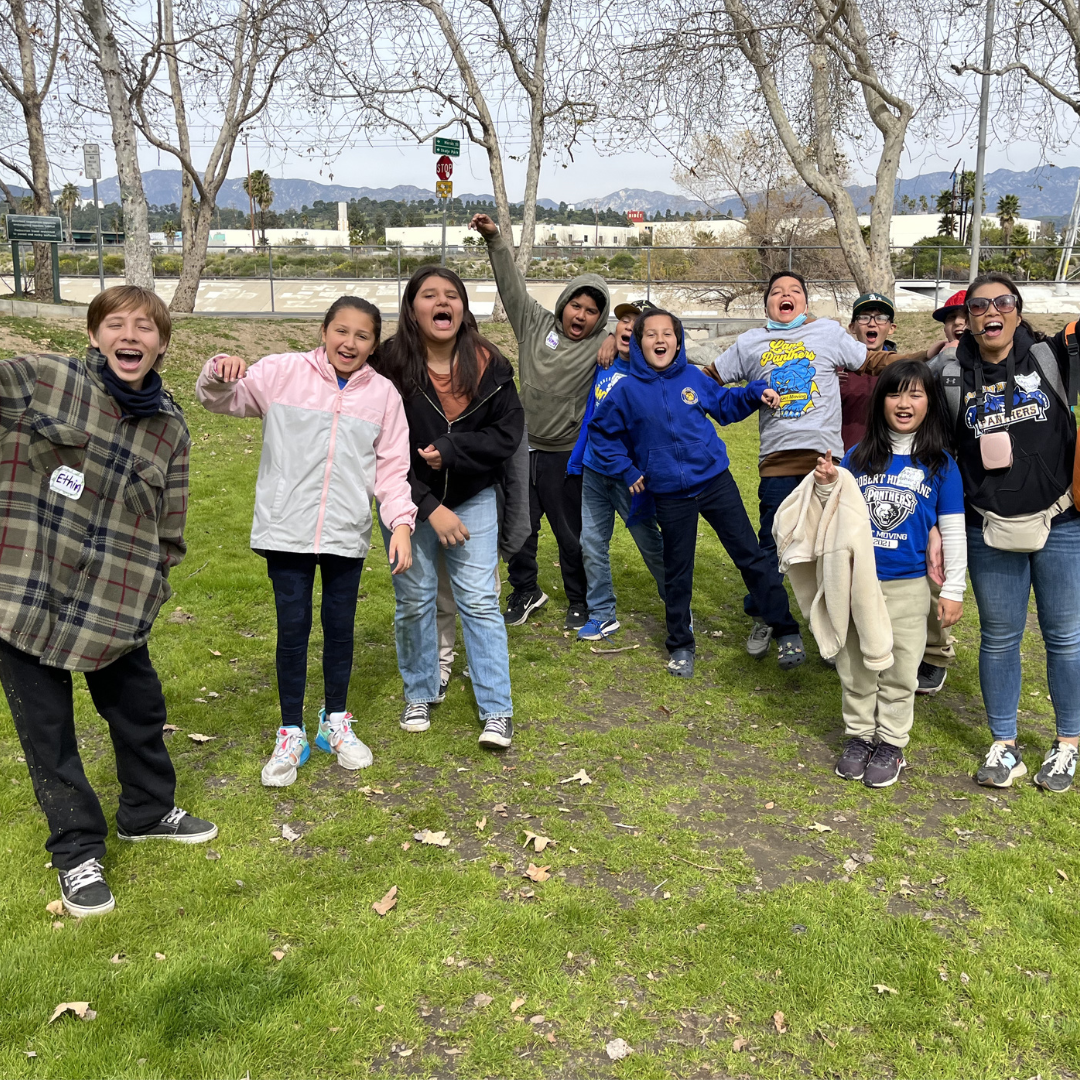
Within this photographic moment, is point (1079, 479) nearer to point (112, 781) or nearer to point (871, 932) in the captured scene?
point (871, 932)

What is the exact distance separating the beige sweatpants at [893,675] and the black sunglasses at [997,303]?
1206mm

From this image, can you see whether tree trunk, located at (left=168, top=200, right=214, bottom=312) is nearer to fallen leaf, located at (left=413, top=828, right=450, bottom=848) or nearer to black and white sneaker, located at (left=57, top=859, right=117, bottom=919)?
fallen leaf, located at (left=413, top=828, right=450, bottom=848)

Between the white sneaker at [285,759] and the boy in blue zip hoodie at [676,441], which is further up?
the boy in blue zip hoodie at [676,441]

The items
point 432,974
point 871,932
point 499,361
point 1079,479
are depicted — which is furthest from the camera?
point 499,361

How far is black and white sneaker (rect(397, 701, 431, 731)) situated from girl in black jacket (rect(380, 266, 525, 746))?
0.01m

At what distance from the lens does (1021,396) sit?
4094 mm

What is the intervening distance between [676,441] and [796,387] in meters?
0.76

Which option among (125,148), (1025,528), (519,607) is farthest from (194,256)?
(1025,528)

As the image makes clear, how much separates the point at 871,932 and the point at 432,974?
5.05ft

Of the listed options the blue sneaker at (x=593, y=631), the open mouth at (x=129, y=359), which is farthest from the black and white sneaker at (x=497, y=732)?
the open mouth at (x=129, y=359)

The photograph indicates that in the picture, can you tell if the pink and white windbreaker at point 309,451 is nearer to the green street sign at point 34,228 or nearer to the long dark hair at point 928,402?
the long dark hair at point 928,402

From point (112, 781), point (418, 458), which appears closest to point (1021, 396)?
point (418, 458)

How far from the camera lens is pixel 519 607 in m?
6.89

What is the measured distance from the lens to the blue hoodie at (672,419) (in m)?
5.50
